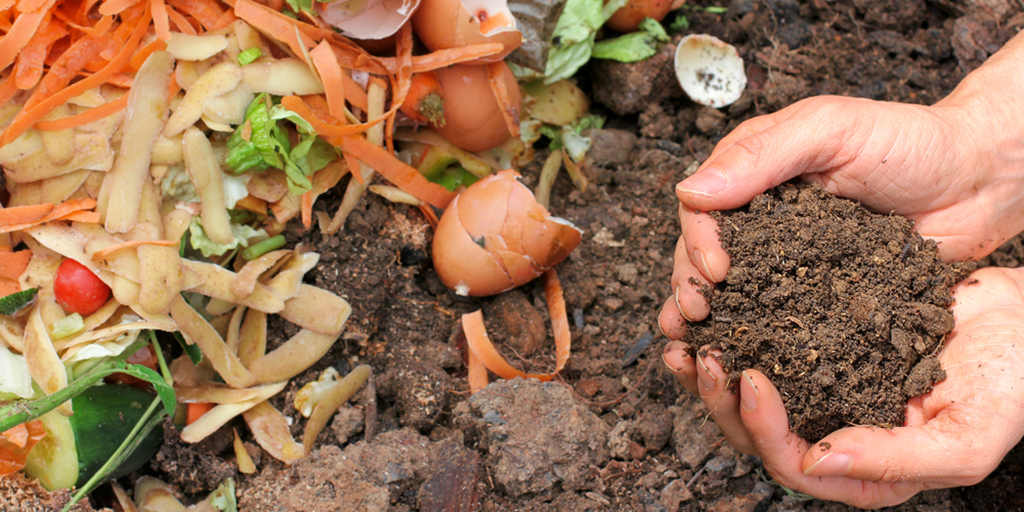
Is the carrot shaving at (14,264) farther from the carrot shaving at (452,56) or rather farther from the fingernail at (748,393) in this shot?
the fingernail at (748,393)

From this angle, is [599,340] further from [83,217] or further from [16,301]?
[16,301]

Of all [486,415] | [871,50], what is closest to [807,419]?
[486,415]

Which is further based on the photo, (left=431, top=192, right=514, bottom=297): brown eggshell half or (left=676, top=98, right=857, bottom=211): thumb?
(left=431, top=192, right=514, bottom=297): brown eggshell half

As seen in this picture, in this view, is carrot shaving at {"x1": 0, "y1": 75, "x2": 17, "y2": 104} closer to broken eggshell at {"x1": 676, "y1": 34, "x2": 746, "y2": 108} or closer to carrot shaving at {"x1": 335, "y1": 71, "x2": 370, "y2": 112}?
carrot shaving at {"x1": 335, "y1": 71, "x2": 370, "y2": 112}

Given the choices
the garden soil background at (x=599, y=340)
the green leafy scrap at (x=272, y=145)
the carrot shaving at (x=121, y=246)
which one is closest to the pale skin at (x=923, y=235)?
the garden soil background at (x=599, y=340)

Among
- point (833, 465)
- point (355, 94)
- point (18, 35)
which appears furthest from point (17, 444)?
point (833, 465)

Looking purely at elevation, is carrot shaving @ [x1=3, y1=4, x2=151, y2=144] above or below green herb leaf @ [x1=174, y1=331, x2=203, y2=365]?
above

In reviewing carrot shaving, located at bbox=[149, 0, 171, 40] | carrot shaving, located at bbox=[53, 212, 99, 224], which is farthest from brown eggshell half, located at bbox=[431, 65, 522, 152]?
carrot shaving, located at bbox=[53, 212, 99, 224]
